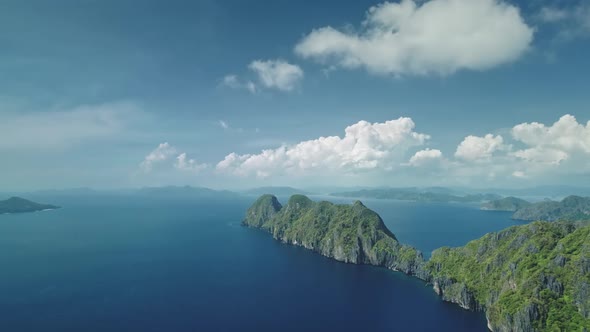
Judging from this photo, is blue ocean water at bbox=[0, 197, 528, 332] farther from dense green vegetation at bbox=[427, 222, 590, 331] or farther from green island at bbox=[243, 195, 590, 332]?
dense green vegetation at bbox=[427, 222, 590, 331]

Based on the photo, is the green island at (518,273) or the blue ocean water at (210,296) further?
the blue ocean water at (210,296)

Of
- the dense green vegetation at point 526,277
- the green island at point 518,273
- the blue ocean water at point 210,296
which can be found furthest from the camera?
the blue ocean water at point 210,296

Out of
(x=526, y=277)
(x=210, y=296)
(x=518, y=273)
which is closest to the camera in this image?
(x=526, y=277)

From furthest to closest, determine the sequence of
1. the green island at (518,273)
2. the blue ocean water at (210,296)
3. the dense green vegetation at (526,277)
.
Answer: the blue ocean water at (210,296)
the green island at (518,273)
the dense green vegetation at (526,277)

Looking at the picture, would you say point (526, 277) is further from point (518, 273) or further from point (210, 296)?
point (210, 296)

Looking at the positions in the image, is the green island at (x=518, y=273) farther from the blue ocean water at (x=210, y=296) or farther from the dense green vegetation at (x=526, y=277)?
the blue ocean water at (x=210, y=296)

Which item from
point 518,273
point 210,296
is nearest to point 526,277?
point 518,273

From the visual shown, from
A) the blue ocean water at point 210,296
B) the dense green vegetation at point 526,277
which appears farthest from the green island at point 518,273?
the blue ocean water at point 210,296

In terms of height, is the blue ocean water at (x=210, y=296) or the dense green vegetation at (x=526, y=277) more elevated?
the dense green vegetation at (x=526, y=277)

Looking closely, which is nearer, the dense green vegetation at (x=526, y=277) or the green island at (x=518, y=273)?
the dense green vegetation at (x=526, y=277)

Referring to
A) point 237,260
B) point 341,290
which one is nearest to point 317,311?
point 341,290
